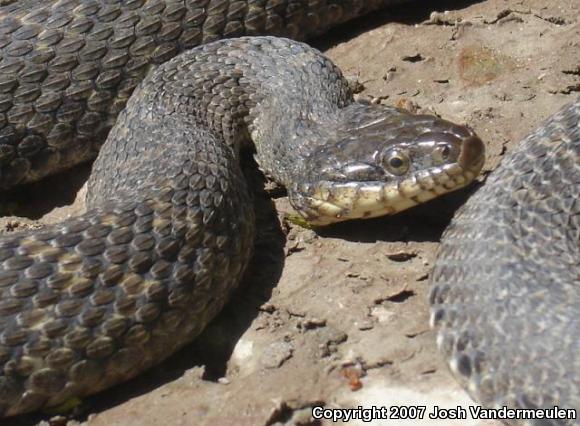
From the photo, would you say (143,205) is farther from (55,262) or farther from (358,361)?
(358,361)

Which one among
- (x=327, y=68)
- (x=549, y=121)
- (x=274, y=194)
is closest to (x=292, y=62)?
(x=327, y=68)

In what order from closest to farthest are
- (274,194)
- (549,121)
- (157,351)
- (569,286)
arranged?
1. (569,286)
2. (157,351)
3. (549,121)
4. (274,194)

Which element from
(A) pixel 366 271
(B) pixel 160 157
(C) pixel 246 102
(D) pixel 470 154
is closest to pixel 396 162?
(D) pixel 470 154

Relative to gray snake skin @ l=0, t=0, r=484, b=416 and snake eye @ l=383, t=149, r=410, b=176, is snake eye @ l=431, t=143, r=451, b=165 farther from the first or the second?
snake eye @ l=383, t=149, r=410, b=176

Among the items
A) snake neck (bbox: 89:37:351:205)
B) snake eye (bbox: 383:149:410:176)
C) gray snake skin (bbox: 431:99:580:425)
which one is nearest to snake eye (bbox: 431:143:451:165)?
snake eye (bbox: 383:149:410:176)

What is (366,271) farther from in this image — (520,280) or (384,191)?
(520,280)

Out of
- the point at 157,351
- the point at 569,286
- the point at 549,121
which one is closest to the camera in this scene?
the point at 569,286

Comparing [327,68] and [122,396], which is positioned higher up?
[327,68]
